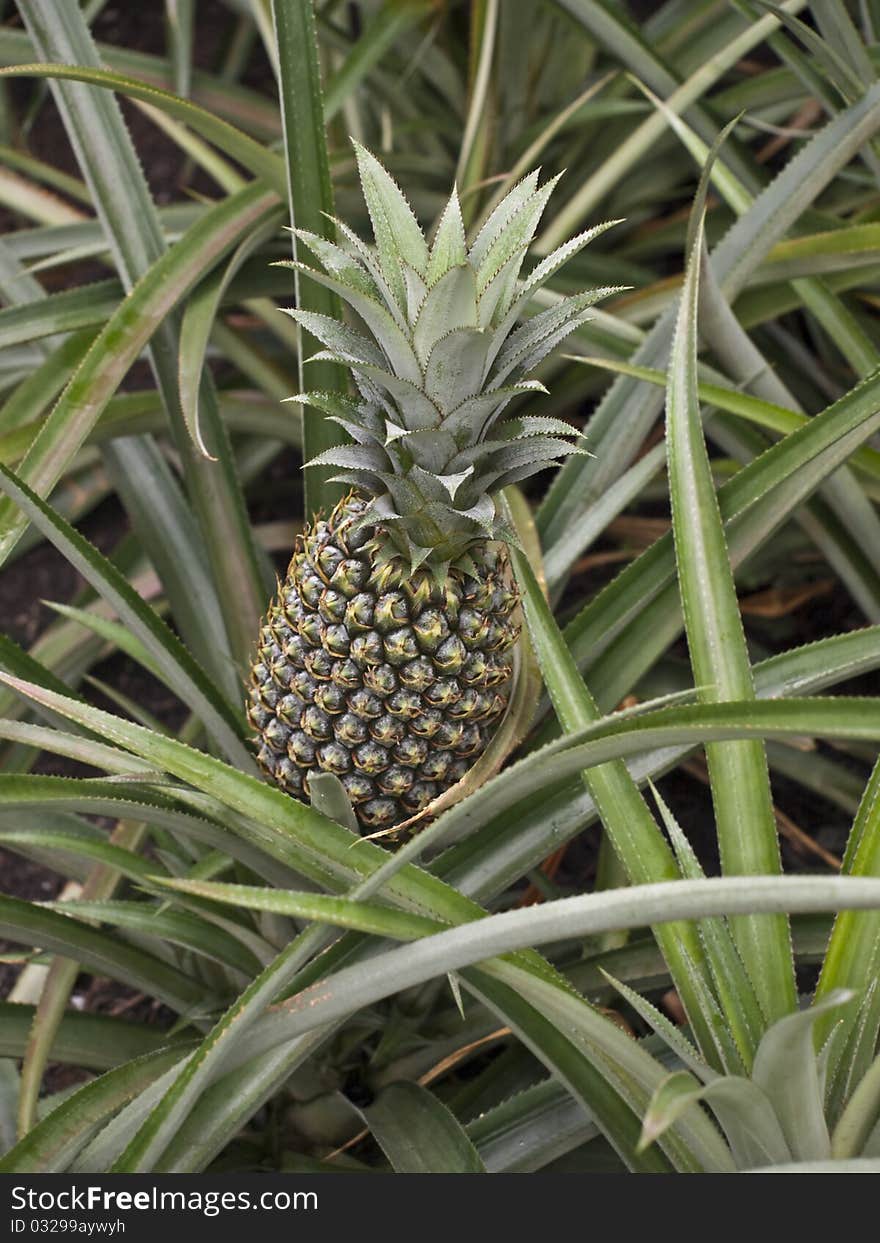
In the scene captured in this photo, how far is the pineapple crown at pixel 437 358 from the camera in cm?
86

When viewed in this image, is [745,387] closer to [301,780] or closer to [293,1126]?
[301,780]

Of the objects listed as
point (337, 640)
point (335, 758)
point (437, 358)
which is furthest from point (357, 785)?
point (437, 358)

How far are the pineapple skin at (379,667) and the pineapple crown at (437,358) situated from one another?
30 mm

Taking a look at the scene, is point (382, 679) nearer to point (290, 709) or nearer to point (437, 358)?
point (290, 709)

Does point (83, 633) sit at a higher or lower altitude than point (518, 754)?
higher

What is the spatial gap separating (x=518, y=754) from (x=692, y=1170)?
417 millimetres

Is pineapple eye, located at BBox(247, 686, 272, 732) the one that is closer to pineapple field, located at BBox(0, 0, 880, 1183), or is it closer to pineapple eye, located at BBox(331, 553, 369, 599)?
pineapple field, located at BBox(0, 0, 880, 1183)

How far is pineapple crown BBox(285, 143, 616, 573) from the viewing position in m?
0.86

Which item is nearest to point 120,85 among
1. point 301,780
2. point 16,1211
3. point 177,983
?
point 301,780

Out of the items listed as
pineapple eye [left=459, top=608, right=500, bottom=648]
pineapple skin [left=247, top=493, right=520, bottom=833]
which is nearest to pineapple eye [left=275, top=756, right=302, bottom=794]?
pineapple skin [left=247, top=493, right=520, bottom=833]

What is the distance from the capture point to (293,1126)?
1.19 meters

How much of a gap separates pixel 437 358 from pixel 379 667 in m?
0.25

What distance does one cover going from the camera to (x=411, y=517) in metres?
0.92

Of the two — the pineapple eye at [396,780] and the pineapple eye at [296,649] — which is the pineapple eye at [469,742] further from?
the pineapple eye at [296,649]
